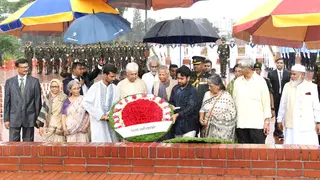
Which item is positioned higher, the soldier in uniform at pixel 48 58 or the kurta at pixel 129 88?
the kurta at pixel 129 88

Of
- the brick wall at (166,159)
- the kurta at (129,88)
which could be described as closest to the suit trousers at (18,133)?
the kurta at (129,88)

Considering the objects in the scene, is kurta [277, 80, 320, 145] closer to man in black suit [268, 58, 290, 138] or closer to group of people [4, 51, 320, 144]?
group of people [4, 51, 320, 144]

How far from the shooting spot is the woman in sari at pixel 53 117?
5.53 meters

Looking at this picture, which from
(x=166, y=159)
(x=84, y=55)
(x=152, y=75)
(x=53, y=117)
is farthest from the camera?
(x=84, y=55)

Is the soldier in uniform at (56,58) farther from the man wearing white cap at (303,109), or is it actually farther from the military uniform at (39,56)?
the man wearing white cap at (303,109)

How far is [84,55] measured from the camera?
972 inches

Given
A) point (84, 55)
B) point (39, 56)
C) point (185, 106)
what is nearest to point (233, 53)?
point (84, 55)

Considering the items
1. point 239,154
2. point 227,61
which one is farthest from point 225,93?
point 227,61

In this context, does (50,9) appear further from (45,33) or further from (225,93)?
(225,93)

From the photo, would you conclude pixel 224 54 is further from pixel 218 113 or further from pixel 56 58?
pixel 218 113

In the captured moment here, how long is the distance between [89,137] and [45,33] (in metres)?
3.39

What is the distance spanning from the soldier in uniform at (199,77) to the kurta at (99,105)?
1133mm

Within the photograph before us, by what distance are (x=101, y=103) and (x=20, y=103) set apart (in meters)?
1.33

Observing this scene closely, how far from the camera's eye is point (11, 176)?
4242 millimetres
